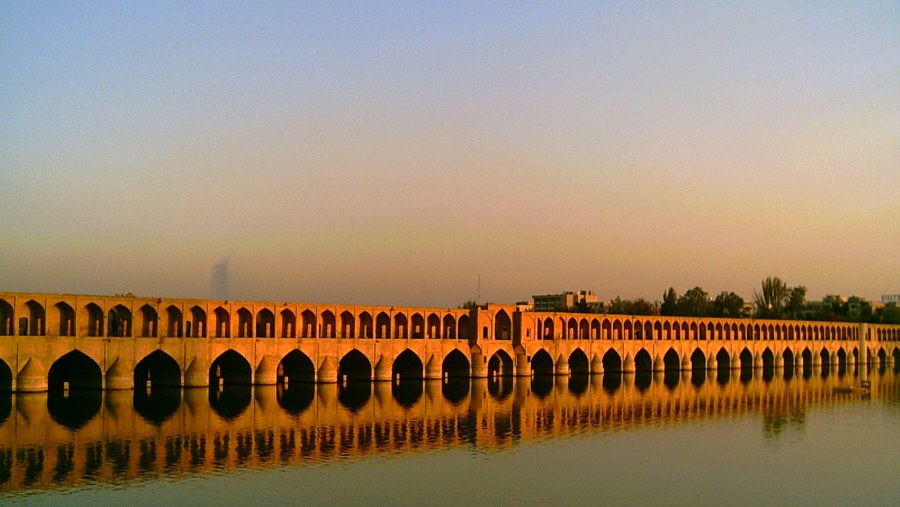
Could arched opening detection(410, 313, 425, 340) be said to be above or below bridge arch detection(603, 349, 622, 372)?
above

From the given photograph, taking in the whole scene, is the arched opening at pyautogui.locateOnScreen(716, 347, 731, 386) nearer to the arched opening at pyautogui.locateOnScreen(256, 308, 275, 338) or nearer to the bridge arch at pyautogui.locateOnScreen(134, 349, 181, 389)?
the arched opening at pyautogui.locateOnScreen(256, 308, 275, 338)

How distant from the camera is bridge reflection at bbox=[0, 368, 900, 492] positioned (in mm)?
23547

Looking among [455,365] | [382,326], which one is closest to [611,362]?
[455,365]

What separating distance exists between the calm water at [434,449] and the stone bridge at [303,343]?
169 cm

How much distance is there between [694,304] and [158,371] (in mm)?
59634

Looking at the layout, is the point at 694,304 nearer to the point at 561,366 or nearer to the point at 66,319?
the point at 561,366

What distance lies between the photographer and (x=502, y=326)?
182ft

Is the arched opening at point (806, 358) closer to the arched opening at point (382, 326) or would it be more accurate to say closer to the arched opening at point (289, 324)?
the arched opening at point (382, 326)

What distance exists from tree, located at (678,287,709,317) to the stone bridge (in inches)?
675

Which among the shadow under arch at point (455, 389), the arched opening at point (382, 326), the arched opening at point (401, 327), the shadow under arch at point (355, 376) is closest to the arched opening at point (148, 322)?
the shadow under arch at point (355, 376)

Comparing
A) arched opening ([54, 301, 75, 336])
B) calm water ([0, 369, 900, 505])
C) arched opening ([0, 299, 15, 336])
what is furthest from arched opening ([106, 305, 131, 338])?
arched opening ([0, 299, 15, 336])

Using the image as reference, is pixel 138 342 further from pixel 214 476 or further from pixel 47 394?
pixel 214 476

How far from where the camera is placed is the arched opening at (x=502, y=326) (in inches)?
2164

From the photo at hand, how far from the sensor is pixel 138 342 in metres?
38.2
